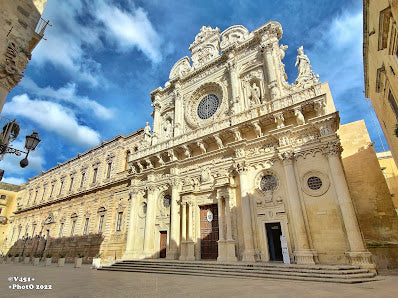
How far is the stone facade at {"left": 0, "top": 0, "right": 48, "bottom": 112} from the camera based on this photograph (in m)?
5.26

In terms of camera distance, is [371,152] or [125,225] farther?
[125,225]

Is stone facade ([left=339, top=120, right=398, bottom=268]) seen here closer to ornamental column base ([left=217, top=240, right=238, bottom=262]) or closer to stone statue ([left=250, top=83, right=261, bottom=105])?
stone statue ([left=250, top=83, right=261, bottom=105])

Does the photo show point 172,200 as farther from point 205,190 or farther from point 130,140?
point 130,140

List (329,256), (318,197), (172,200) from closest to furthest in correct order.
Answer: (329,256) → (318,197) → (172,200)

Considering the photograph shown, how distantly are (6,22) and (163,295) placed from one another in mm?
7863

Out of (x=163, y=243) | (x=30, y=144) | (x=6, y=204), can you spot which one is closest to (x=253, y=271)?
(x=163, y=243)

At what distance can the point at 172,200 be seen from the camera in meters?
15.1

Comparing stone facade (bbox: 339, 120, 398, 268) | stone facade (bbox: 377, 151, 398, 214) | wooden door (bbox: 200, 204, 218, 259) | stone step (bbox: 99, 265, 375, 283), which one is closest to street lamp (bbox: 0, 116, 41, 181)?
stone step (bbox: 99, 265, 375, 283)

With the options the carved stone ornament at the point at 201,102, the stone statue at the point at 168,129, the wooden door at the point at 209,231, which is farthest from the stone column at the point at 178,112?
the wooden door at the point at 209,231

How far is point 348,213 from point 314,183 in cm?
192

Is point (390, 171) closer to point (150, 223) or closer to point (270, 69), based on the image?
point (270, 69)

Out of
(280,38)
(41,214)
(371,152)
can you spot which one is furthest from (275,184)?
(41,214)

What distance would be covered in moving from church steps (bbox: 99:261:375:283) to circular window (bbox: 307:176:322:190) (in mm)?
3619

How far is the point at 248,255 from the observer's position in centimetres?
1093
